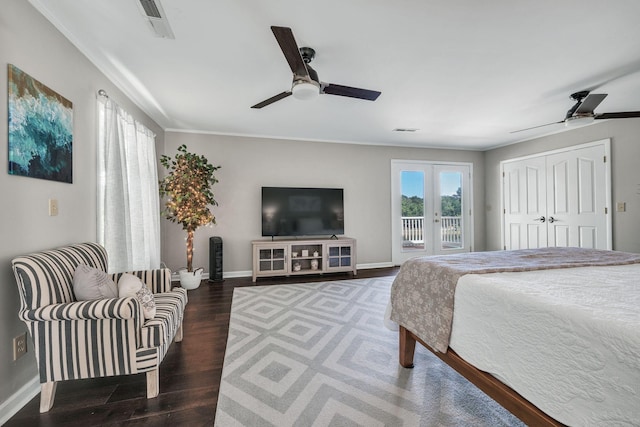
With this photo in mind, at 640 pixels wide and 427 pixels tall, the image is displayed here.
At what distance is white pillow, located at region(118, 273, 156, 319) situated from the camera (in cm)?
182

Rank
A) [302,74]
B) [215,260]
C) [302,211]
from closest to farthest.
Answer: [302,74], [215,260], [302,211]

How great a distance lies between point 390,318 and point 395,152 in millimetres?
4217

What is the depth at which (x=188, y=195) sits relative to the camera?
397 centimetres

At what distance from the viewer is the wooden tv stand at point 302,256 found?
15.0 feet

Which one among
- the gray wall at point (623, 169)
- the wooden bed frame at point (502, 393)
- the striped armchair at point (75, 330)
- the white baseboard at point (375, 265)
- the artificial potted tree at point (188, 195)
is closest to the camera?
the wooden bed frame at point (502, 393)

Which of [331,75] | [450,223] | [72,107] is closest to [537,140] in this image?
[450,223]

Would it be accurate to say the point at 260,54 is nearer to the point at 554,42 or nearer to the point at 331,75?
the point at 331,75

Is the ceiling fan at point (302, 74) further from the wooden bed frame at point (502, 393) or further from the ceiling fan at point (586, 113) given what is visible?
the ceiling fan at point (586, 113)

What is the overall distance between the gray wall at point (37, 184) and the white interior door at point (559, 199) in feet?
21.1

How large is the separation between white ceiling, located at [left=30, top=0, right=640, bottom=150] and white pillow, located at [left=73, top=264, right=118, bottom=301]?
1761 mm

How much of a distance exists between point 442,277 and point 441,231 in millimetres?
4623

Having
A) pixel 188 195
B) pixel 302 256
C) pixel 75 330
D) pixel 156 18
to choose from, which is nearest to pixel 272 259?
pixel 302 256

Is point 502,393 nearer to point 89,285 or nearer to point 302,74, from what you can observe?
point 302,74

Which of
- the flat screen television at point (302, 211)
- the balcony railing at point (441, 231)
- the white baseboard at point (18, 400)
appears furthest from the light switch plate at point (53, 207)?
the balcony railing at point (441, 231)
